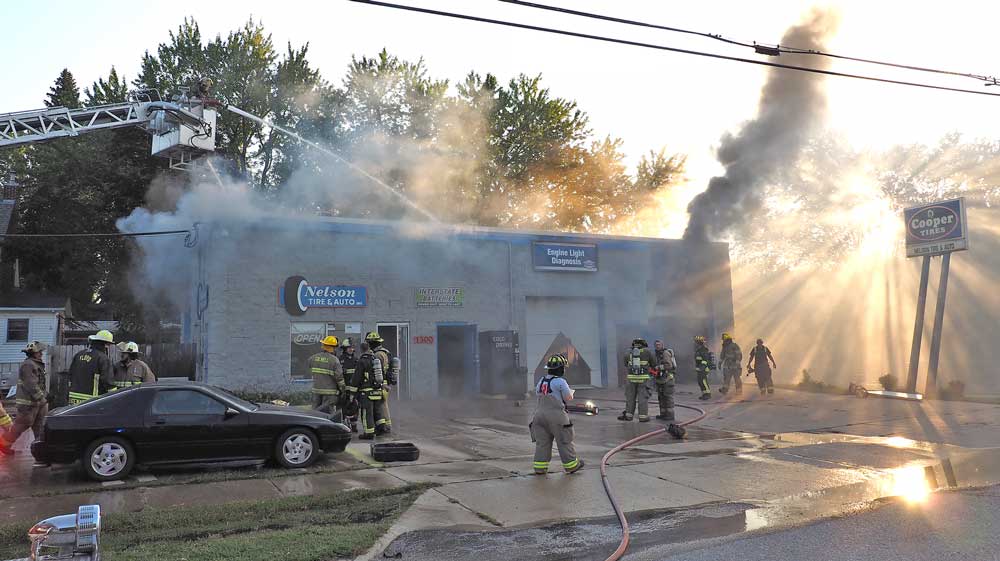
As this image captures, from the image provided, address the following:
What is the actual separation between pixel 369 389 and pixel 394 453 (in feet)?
6.64

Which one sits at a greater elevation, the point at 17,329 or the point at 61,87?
the point at 61,87

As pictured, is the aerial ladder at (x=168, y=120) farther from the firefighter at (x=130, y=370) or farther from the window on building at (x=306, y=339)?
the firefighter at (x=130, y=370)

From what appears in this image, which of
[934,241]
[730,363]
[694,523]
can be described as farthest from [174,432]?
[934,241]

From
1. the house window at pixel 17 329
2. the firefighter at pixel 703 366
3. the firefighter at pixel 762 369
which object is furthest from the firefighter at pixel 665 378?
the house window at pixel 17 329

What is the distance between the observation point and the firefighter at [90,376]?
9062 mm

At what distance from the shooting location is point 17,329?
2552 cm

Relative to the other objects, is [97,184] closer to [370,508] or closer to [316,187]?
[316,187]

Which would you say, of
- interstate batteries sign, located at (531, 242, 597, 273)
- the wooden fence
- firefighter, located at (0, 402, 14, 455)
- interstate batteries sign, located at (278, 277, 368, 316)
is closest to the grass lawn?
firefighter, located at (0, 402, 14, 455)

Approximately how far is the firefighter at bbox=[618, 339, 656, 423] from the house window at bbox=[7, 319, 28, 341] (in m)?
24.0

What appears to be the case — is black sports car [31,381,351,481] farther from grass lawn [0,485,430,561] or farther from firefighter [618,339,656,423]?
firefighter [618,339,656,423]

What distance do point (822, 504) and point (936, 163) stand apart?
4112 centimetres

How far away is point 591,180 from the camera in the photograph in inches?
1501

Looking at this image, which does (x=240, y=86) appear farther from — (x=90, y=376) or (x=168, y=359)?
(x=90, y=376)

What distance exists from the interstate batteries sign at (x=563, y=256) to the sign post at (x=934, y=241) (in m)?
8.40
